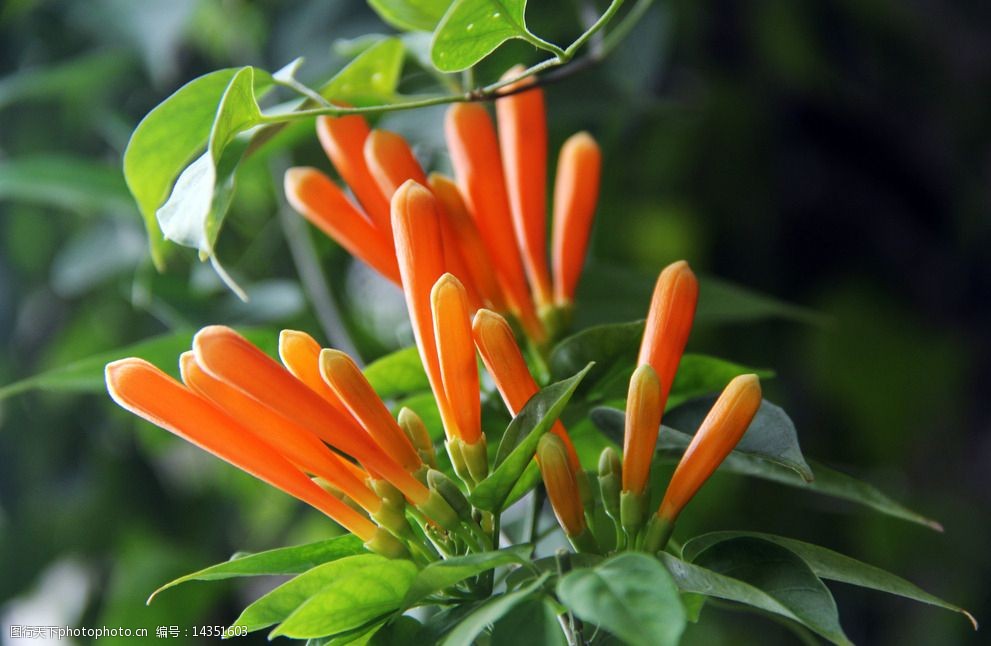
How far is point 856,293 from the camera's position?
1164mm

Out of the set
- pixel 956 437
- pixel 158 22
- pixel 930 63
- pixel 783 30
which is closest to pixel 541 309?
pixel 158 22

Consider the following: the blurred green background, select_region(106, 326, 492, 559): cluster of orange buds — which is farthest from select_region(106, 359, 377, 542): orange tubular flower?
the blurred green background

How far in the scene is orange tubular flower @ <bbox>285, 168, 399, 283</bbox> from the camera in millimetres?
412

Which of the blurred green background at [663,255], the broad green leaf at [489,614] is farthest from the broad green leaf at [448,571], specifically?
the blurred green background at [663,255]

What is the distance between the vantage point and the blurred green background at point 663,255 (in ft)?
2.53

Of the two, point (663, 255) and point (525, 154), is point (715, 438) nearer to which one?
point (525, 154)

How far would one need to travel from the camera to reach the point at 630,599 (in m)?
0.25

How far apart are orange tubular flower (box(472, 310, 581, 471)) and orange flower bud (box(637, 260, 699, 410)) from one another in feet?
0.14

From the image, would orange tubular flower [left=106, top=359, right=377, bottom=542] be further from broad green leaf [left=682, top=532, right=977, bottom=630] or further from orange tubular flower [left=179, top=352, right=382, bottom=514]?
broad green leaf [left=682, top=532, right=977, bottom=630]

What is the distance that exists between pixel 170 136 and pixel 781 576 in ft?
0.91

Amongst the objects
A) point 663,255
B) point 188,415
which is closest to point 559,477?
point 188,415

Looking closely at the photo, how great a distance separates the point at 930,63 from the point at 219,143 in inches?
42.0

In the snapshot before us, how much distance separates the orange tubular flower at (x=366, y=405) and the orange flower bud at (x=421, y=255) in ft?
0.07

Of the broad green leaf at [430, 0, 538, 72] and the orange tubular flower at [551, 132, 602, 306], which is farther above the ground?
the broad green leaf at [430, 0, 538, 72]
